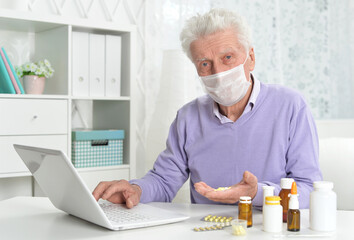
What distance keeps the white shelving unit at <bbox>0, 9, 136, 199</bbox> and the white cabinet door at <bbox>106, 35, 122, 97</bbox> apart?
0.04m

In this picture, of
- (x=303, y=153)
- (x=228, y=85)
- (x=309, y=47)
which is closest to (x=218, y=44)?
(x=228, y=85)

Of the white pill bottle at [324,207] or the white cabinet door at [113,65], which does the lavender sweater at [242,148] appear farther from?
the white cabinet door at [113,65]

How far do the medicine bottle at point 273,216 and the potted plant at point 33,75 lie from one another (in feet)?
5.17

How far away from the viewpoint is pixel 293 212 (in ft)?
3.62

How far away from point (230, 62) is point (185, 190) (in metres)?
1.09

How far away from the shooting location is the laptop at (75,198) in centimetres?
109

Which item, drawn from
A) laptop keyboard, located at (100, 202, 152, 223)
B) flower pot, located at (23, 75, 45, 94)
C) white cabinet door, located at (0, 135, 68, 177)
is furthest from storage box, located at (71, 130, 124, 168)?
laptop keyboard, located at (100, 202, 152, 223)

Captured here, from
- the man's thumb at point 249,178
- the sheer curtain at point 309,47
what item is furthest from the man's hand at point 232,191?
the sheer curtain at point 309,47

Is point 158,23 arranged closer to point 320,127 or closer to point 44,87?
point 44,87

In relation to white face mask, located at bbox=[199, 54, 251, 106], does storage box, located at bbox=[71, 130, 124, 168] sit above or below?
below

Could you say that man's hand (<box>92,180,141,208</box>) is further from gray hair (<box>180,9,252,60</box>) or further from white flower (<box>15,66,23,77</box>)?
white flower (<box>15,66,23,77</box>)

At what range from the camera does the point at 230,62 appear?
1649mm

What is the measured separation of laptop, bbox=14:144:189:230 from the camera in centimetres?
109

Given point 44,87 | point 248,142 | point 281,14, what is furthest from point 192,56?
point 281,14
